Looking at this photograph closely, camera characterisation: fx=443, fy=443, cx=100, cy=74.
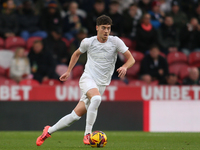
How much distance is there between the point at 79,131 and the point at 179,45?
539 centimetres

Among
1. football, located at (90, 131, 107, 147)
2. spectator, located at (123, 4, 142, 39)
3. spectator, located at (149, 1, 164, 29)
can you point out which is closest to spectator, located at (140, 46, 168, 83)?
spectator, located at (123, 4, 142, 39)

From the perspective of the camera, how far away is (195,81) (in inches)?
485

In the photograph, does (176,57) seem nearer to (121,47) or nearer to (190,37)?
(190,37)

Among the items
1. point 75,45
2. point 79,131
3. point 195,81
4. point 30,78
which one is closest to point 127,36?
point 75,45

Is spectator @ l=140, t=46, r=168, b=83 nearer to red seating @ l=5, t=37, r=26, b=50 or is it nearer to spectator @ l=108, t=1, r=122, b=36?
spectator @ l=108, t=1, r=122, b=36

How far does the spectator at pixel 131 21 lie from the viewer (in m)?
13.7

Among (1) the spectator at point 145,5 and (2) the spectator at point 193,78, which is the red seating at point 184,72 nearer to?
(2) the spectator at point 193,78

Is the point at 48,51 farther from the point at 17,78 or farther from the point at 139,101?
the point at 139,101

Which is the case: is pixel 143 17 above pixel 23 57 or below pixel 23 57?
above

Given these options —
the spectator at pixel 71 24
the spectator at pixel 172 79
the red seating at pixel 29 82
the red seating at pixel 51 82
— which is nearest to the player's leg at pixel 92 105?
the red seating at pixel 29 82

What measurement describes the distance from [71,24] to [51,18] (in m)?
0.65

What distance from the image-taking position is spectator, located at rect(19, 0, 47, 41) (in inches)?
522

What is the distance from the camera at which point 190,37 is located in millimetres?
14094

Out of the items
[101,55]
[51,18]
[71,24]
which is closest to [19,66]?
[51,18]
